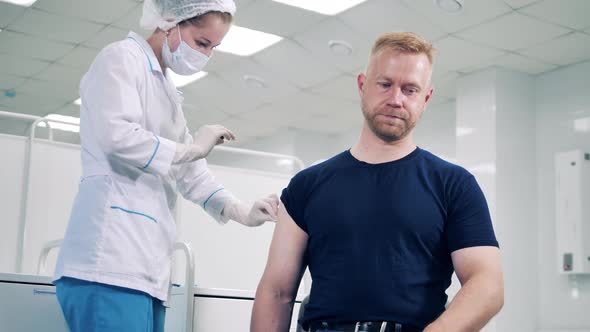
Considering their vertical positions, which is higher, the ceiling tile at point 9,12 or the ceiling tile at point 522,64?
the ceiling tile at point 9,12

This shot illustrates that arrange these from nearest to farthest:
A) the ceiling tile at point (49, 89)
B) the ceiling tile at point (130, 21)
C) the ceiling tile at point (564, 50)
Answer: the ceiling tile at point (130, 21) → the ceiling tile at point (564, 50) → the ceiling tile at point (49, 89)

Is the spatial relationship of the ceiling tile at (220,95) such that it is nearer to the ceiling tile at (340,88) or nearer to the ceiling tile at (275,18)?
the ceiling tile at (340,88)

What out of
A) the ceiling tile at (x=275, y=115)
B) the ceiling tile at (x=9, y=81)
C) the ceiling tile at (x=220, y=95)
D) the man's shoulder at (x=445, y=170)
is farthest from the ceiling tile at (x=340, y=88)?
the man's shoulder at (x=445, y=170)

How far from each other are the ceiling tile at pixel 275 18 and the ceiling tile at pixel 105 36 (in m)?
1.02

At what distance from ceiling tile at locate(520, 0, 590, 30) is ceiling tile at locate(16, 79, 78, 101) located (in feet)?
15.1

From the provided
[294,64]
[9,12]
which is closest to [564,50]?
[294,64]

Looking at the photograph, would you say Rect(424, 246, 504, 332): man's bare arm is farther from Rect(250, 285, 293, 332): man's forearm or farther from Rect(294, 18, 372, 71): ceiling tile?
Rect(294, 18, 372, 71): ceiling tile

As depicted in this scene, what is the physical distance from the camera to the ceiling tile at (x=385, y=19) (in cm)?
556

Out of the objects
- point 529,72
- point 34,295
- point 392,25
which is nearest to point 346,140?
point 529,72

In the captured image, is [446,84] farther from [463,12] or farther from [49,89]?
[49,89]

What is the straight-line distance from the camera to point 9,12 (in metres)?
6.02

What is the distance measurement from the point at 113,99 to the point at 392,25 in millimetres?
4301

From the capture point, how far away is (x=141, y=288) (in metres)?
1.73

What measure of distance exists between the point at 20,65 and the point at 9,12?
131cm
